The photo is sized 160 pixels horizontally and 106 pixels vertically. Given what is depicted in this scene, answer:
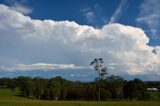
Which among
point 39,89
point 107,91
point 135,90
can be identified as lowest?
point 107,91

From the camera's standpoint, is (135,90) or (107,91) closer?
(135,90)

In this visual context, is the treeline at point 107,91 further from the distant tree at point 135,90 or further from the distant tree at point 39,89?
the distant tree at point 39,89

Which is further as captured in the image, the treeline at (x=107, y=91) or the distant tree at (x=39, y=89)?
the distant tree at (x=39, y=89)

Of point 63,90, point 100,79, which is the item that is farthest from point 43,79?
point 100,79

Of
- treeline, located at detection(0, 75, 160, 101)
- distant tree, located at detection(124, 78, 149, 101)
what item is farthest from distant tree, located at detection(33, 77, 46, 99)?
distant tree, located at detection(124, 78, 149, 101)

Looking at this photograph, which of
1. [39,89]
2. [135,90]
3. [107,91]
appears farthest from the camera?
[39,89]

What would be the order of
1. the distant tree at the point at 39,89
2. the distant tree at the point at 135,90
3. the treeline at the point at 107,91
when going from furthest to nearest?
the distant tree at the point at 39,89, the treeline at the point at 107,91, the distant tree at the point at 135,90

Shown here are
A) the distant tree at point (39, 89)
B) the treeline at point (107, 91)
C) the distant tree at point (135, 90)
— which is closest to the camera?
the distant tree at point (135, 90)

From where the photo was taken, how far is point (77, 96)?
10831 cm

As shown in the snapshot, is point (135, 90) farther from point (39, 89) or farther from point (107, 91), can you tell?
point (39, 89)

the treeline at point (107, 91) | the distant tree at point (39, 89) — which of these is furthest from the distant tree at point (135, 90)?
the distant tree at point (39, 89)

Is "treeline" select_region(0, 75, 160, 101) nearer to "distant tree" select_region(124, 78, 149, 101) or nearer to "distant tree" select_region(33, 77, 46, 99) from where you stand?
"distant tree" select_region(124, 78, 149, 101)

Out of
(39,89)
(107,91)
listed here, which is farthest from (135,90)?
(39,89)

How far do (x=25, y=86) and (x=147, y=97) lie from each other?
174ft
